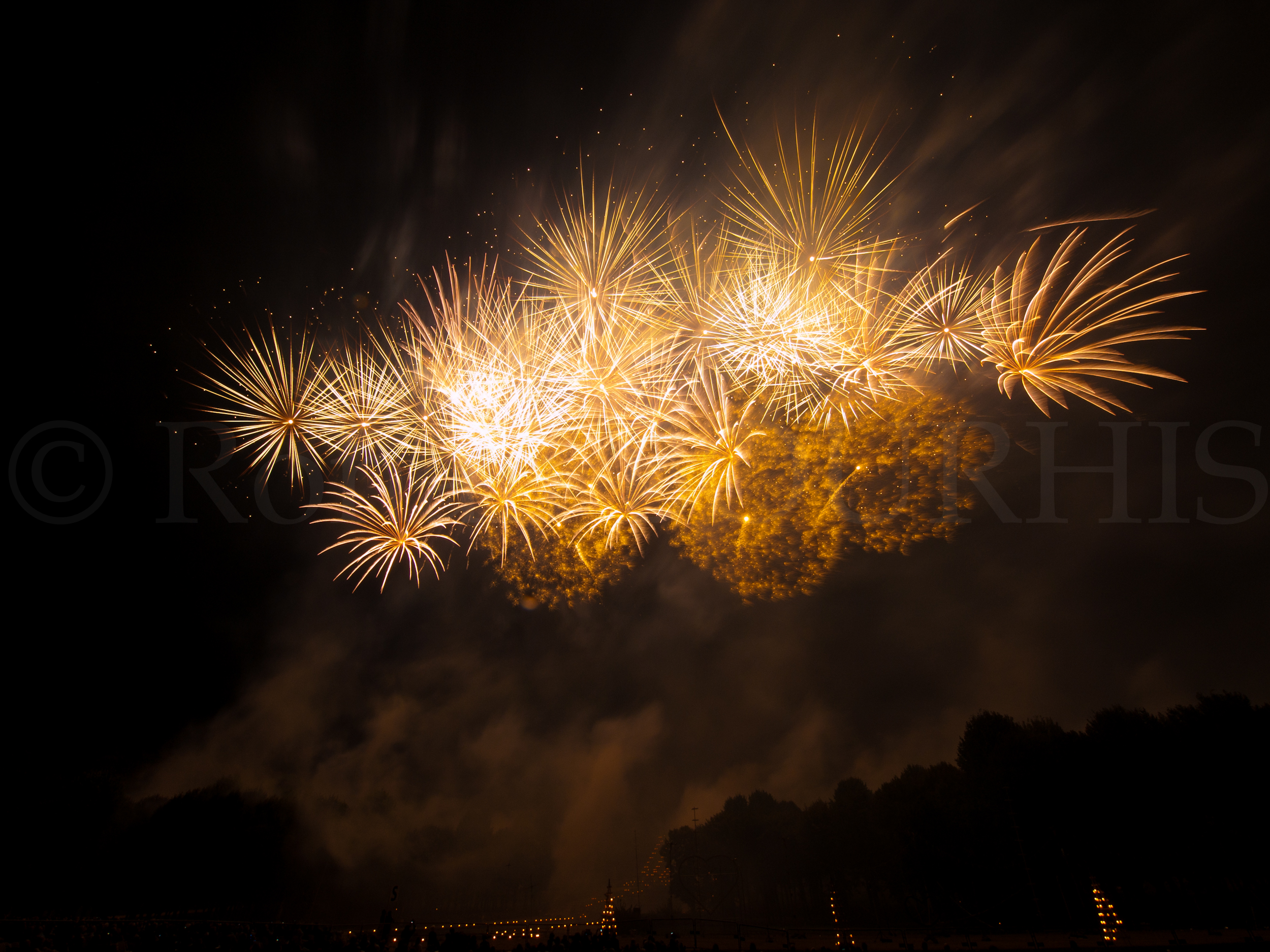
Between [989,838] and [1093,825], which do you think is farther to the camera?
[989,838]

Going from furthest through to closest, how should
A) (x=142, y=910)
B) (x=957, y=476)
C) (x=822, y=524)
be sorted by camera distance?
(x=142, y=910), (x=957, y=476), (x=822, y=524)

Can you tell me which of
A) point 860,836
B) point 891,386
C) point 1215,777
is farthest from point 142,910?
point 1215,777

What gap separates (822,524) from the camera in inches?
495

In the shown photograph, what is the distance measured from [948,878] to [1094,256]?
31.2 m

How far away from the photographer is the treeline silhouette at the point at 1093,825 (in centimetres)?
2164

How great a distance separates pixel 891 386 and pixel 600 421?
6634mm

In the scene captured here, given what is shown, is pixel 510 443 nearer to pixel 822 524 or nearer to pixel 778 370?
pixel 778 370

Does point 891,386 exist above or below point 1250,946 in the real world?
above

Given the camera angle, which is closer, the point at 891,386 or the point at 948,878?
the point at 891,386

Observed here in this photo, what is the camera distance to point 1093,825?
23109mm

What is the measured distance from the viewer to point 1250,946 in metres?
15.5

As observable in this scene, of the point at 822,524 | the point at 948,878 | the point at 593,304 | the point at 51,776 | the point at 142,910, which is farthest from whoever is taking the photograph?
the point at 142,910

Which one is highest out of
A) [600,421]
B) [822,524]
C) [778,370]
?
[778,370]

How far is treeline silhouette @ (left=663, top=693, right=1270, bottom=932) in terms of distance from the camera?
21.6 metres
